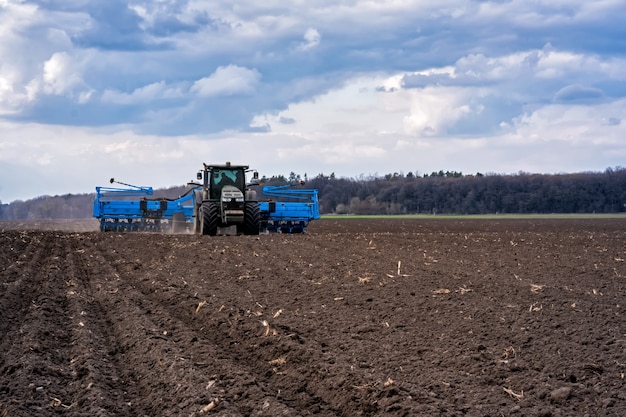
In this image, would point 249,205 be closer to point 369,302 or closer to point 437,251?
point 437,251

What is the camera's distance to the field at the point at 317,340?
23.7 ft

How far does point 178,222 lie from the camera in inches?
1416

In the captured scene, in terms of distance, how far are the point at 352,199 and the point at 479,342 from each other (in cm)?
10965

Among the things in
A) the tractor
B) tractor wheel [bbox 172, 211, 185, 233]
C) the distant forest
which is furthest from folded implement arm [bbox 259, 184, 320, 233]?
the distant forest

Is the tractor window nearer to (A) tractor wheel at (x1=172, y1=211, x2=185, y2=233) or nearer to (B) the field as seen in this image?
(A) tractor wheel at (x1=172, y1=211, x2=185, y2=233)

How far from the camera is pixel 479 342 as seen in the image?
9.21 meters

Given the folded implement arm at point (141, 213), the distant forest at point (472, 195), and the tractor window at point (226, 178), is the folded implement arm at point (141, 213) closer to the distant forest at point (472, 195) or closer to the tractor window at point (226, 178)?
the tractor window at point (226, 178)

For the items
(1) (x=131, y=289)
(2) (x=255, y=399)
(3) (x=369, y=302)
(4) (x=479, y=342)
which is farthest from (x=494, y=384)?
(1) (x=131, y=289)

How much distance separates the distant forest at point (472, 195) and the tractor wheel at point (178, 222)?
2816 inches

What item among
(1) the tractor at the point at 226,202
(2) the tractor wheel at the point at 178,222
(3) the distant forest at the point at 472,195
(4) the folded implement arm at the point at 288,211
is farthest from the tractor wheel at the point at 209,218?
(3) the distant forest at the point at 472,195

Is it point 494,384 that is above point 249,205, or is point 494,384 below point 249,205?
below

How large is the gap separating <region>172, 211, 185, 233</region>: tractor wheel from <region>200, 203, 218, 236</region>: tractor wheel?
20.5ft

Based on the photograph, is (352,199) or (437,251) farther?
(352,199)

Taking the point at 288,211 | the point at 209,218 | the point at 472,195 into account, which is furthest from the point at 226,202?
the point at 472,195
